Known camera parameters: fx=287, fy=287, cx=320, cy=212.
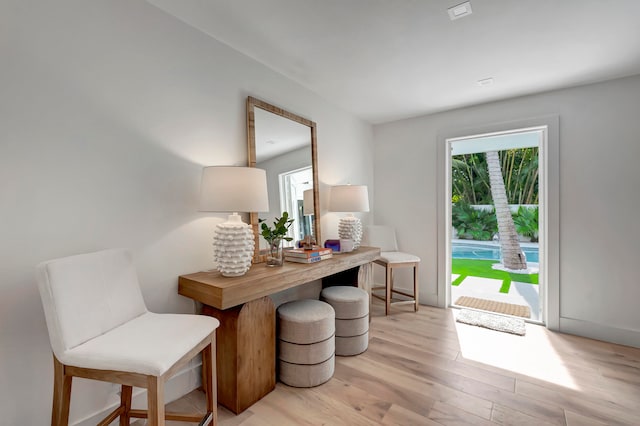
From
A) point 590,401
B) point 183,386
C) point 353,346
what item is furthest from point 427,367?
point 183,386

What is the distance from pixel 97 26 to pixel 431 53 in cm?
215

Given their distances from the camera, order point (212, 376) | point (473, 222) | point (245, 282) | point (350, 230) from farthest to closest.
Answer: point (473, 222) → point (350, 230) → point (245, 282) → point (212, 376)

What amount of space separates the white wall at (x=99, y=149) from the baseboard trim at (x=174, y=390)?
0.02 meters

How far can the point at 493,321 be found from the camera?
2.97 meters

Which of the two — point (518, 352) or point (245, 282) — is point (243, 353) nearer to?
point (245, 282)

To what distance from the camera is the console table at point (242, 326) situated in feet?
5.36

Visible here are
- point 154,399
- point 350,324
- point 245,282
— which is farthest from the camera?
point 350,324

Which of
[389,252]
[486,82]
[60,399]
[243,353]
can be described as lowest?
[243,353]

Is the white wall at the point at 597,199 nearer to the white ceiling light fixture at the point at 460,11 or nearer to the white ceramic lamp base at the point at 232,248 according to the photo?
the white ceiling light fixture at the point at 460,11

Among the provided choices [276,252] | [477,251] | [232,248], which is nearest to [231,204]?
[232,248]

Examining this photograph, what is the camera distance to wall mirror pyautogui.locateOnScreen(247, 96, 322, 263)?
2.25 meters

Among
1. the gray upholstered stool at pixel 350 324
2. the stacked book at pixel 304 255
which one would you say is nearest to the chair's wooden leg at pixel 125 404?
the stacked book at pixel 304 255

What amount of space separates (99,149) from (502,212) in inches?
164

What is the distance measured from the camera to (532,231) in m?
3.42
